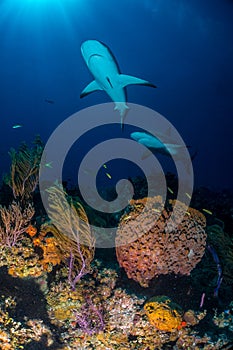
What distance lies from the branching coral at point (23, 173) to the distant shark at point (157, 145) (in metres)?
2.79

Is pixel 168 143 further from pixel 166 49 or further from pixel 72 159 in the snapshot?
pixel 72 159

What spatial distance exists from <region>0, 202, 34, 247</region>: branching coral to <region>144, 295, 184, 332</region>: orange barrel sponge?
104 inches

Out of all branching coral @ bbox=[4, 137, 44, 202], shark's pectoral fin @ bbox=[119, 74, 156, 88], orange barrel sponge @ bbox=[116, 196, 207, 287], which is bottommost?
orange barrel sponge @ bbox=[116, 196, 207, 287]

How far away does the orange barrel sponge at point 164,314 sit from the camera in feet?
13.2

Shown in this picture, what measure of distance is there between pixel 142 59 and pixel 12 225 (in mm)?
37158

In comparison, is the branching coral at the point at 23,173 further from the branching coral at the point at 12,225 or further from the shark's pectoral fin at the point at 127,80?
the shark's pectoral fin at the point at 127,80

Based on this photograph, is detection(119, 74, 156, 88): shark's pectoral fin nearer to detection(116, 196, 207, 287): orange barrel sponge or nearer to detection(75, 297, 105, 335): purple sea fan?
detection(116, 196, 207, 287): orange barrel sponge

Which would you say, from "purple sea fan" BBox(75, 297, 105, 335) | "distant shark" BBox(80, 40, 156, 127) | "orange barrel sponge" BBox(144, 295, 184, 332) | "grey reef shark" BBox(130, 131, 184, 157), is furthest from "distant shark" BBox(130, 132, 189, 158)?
"purple sea fan" BBox(75, 297, 105, 335)

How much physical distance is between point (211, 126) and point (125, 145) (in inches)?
755

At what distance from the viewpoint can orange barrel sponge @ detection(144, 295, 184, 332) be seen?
4.03m

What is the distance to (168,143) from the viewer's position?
6.55 metres

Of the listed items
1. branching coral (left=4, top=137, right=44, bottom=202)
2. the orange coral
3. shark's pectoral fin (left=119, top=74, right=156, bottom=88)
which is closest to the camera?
the orange coral

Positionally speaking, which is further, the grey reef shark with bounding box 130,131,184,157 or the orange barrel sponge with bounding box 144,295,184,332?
the grey reef shark with bounding box 130,131,184,157

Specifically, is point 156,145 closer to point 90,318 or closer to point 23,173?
point 23,173
